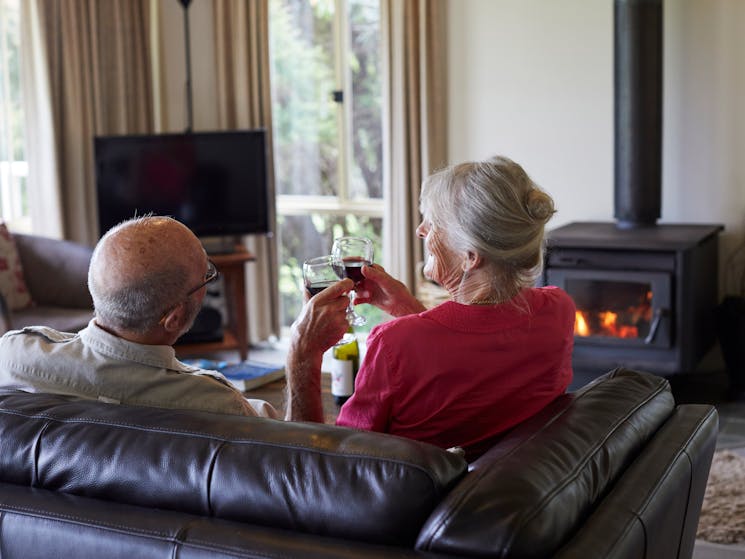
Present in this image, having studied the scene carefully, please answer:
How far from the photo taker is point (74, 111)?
5.20 m

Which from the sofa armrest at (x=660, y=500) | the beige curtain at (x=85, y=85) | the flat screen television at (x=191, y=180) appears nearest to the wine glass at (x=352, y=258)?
the sofa armrest at (x=660, y=500)

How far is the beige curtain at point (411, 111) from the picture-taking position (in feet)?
16.7

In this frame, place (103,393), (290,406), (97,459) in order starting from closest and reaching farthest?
(97,459) < (103,393) < (290,406)

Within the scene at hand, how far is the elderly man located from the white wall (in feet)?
11.0

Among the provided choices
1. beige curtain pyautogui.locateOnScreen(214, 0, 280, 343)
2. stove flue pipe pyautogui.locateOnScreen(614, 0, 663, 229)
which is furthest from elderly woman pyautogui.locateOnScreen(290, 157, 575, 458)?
beige curtain pyautogui.locateOnScreen(214, 0, 280, 343)

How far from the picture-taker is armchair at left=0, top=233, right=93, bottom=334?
15.2 ft

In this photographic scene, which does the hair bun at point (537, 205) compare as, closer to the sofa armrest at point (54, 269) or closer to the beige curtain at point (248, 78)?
the sofa armrest at point (54, 269)

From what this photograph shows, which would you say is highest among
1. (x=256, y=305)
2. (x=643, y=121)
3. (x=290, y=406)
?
(x=643, y=121)

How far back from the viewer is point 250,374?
3.01 meters

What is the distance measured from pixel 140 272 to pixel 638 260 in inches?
111

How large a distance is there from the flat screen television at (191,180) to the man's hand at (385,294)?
312 cm

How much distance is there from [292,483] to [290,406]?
630 mm

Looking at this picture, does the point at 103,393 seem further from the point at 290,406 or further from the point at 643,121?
the point at 643,121

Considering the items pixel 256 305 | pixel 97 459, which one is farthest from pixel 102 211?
pixel 97 459
